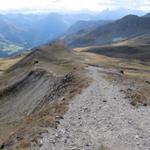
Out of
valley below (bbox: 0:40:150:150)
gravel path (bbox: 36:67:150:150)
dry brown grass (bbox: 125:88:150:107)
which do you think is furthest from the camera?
dry brown grass (bbox: 125:88:150:107)

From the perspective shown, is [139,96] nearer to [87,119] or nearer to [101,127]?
[87,119]

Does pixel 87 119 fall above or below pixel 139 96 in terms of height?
above

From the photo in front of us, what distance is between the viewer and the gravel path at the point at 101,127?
1072 inches

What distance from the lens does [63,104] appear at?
41094 millimetres

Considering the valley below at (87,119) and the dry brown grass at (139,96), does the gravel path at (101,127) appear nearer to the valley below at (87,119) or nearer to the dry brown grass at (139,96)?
the valley below at (87,119)

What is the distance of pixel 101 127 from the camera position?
31.3 m

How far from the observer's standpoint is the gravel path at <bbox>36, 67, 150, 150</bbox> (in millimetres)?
27219

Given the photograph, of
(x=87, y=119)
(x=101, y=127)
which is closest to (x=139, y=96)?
(x=87, y=119)

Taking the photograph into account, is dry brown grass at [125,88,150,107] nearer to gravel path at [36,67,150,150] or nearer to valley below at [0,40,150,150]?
valley below at [0,40,150,150]

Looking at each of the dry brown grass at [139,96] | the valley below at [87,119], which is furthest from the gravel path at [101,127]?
the dry brown grass at [139,96]

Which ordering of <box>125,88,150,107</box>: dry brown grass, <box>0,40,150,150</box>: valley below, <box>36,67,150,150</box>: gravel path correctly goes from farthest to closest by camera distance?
1. <box>125,88,150,107</box>: dry brown grass
2. <box>0,40,150,150</box>: valley below
3. <box>36,67,150,150</box>: gravel path

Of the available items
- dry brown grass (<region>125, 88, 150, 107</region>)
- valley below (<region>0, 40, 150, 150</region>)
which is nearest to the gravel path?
valley below (<region>0, 40, 150, 150</region>)

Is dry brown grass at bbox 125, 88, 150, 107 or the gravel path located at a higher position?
the gravel path

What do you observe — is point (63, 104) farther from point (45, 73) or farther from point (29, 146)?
point (45, 73)
